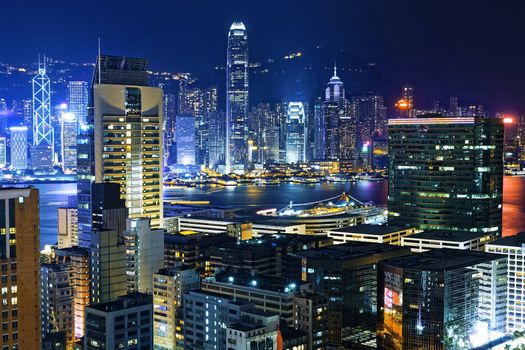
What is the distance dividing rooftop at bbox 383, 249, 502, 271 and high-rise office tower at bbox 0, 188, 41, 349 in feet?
26.6

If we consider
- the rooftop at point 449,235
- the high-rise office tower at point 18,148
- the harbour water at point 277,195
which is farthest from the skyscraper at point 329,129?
the rooftop at point 449,235

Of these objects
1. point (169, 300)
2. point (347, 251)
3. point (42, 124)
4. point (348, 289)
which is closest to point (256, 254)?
point (347, 251)

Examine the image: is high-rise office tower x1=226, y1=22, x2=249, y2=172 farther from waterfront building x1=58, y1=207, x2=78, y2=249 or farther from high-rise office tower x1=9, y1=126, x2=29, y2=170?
waterfront building x1=58, y1=207, x2=78, y2=249

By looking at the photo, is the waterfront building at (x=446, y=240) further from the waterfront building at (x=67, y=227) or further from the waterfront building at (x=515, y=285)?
the waterfront building at (x=67, y=227)

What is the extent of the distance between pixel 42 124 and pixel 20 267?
57.7 meters

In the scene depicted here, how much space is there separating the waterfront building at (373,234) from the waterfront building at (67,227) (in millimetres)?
8691

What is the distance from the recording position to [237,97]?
71750 millimetres

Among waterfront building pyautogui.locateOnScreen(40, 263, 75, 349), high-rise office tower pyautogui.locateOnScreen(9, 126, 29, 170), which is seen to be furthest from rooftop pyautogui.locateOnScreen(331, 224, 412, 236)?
high-rise office tower pyautogui.locateOnScreen(9, 126, 29, 170)

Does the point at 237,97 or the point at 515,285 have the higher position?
the point at 237,97

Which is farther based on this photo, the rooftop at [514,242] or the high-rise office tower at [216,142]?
the high-rise office tower at [216,142]

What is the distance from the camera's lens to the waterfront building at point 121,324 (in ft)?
41.9

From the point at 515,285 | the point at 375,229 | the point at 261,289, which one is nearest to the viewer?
the point at 261,289

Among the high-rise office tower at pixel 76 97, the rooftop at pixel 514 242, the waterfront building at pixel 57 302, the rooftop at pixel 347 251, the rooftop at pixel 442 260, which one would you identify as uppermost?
the high-rise office tower at pixel 76 97

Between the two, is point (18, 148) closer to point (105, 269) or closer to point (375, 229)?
point (375, 229)
